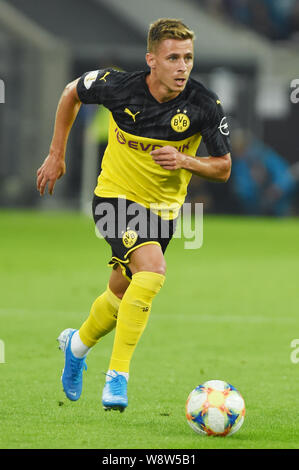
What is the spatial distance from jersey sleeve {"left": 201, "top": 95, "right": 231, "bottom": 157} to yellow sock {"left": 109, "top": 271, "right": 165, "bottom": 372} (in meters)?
0.84

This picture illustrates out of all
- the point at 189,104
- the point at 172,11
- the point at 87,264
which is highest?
the point at 172,11

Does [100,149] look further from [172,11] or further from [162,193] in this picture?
[162,193]

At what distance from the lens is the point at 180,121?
618cm

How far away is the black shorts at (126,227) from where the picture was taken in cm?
609

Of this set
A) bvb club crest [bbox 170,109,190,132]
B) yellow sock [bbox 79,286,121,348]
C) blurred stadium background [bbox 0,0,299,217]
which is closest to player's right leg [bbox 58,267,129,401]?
yellow sock [bbox 79,286,121,348]

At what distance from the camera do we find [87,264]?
1504cm

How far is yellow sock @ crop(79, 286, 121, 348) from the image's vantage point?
639 centimetres

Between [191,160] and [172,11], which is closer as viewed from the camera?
[191,160]

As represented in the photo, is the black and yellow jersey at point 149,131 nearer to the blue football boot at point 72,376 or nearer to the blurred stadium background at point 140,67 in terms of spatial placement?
the blue football boot at point 72,376

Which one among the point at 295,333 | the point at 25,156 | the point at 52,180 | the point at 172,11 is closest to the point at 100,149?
the point at 25,156

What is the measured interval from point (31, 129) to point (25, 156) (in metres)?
0.84

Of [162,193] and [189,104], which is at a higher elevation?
[189,104]
